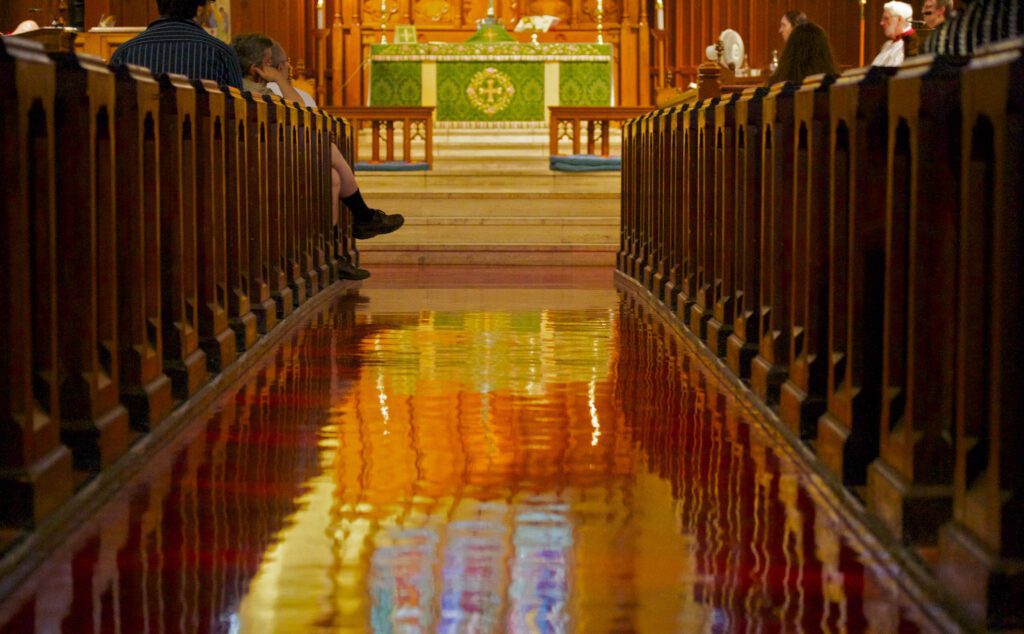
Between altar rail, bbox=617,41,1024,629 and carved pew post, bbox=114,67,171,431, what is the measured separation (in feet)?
4.22

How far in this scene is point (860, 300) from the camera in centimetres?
265

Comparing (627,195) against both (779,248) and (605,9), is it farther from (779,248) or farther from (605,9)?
→ (605,9)

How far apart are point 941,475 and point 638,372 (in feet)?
6.35

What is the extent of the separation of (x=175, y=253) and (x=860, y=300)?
1.67 metres

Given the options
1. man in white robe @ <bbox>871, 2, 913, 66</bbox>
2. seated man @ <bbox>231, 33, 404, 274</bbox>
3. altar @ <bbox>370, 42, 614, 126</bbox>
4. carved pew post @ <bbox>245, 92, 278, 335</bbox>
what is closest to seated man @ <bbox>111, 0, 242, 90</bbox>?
carved pew post @ <bbox>245, 92, 278, 335</bbox>

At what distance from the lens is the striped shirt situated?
496cm

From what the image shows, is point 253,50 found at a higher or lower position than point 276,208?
higher

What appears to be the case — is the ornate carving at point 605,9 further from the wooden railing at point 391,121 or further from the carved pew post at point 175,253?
the carved pew post at point 175,253

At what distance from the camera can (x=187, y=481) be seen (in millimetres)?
2707

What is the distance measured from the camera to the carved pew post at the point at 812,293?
3.05 m

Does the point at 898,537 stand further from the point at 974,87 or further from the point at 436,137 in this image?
the point at 436,137

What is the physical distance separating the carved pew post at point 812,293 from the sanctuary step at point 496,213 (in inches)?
217

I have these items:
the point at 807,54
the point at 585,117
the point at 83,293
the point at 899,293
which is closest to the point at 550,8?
the point at 585,117

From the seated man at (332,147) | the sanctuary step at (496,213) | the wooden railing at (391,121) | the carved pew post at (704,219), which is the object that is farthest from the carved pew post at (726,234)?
the wooden railing at (391,121)
